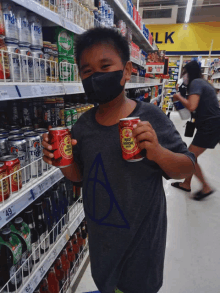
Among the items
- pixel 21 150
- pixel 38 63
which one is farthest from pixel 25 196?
pixel 38 63

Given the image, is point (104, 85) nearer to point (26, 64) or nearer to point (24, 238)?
point (26, 64)

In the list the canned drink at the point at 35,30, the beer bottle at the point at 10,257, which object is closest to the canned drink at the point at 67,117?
the canned drink at the point at 35,30

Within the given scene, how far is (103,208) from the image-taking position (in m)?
0.89

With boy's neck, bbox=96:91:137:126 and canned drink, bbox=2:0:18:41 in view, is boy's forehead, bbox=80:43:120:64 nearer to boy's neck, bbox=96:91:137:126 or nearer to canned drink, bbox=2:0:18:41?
boy's neck, bbox=96:91:137:126

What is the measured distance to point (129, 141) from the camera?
2.39 feet

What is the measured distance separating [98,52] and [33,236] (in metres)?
0.99

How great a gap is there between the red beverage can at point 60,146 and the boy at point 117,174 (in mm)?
25

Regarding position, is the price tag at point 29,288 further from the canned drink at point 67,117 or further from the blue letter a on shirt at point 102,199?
the canned drink at point 67,117

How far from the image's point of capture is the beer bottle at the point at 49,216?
4.26 feet

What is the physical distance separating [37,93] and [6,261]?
0.75m

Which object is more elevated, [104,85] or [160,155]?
[104,85]

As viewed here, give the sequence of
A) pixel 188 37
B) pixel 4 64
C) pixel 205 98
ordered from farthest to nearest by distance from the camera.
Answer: pixel 188 37 < pixel 205 98 < pixel 4 64

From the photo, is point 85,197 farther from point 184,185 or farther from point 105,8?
point 184,185

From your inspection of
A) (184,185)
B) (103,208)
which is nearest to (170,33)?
(184,185)
